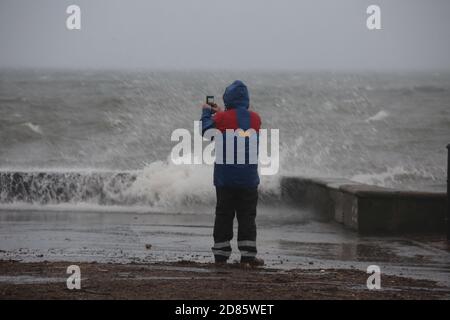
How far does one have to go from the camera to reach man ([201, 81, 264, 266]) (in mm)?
10234

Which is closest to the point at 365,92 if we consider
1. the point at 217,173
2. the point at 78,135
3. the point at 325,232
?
the point at 78,135

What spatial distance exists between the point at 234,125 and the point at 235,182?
560mm

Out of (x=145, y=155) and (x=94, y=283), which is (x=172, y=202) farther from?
(x=145, y=155)

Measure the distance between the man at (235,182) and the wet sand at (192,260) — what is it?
10.2 inches

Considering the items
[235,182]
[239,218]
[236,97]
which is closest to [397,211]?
[239,218]

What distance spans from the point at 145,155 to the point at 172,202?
13.9m

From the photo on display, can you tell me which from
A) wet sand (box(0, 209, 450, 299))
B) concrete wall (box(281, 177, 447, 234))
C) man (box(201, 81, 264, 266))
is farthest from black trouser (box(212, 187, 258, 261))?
concrete wall (box(281, 177, 447, 234))

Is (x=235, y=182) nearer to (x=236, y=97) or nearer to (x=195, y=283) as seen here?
(x=236, y=97)

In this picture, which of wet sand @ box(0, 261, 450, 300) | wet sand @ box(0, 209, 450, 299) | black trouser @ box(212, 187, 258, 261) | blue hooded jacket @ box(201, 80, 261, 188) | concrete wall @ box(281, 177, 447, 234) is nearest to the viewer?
wet sand @ box(0, 261, 450, 300)

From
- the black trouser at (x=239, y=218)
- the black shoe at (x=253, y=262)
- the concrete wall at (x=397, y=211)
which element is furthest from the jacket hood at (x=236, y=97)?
the concrete wall at (x=397, y=211)

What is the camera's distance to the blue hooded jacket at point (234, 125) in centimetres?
1022

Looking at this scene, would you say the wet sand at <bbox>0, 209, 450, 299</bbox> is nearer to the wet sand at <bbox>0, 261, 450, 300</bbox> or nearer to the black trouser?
the wet sand at <bbox>0, 261, 450, 300</bbox>

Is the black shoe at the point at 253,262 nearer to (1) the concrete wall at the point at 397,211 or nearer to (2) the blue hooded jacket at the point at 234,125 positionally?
(2) the blue hooded jacket at the point at 234,125
